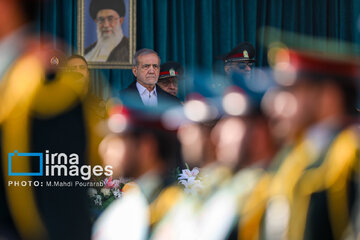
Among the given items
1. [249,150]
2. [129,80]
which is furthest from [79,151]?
[129,80]

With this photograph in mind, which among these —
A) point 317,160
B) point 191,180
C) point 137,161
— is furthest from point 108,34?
point 317,160

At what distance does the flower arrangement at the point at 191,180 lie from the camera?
2057 millimetres

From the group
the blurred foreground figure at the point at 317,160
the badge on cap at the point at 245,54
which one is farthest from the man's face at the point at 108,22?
the blurred foreground figure at the point at 317,160

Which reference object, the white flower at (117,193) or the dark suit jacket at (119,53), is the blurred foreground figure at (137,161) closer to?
the white flower at (117,193)

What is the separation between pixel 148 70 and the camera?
3.39 metres

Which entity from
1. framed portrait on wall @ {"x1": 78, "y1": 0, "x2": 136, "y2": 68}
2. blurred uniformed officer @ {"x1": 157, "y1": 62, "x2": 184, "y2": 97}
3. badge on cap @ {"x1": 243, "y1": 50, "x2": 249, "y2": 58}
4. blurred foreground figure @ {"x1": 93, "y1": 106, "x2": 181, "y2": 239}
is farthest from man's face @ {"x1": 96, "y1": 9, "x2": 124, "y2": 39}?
blurred foreground figure @ {"x1": 93, "y1": 106, "x2": 181, "y2": 239}

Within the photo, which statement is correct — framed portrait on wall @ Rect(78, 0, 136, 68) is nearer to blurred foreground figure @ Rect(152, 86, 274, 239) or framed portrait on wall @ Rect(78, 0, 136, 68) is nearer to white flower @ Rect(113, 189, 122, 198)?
white flower @ Rect(113, 189, 122, 198)

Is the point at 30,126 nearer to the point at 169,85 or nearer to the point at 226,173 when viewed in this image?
the point at 226,173

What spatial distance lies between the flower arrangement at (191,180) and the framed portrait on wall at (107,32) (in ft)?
9.07

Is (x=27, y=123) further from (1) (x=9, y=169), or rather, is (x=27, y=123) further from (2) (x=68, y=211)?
(2) (x=68, y=211)

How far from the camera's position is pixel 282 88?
117cm

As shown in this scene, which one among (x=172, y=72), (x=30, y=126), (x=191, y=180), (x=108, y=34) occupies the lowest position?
(x=191, y=180)

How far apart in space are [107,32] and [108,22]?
101mm

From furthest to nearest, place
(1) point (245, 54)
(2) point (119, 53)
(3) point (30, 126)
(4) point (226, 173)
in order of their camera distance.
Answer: (2) point (119, 53) < (1) point (245, 54) < (4) point (226, 173) < (3) point (30, 126)
